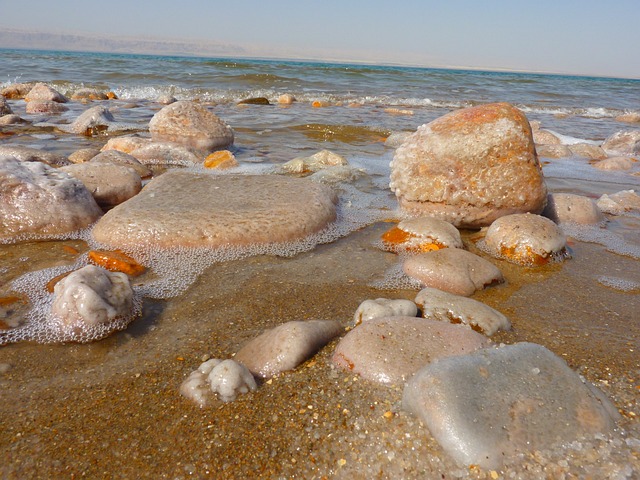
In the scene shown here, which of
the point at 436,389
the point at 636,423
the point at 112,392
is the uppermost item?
the point at 436,389

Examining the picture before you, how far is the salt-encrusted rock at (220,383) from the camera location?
1.72 m

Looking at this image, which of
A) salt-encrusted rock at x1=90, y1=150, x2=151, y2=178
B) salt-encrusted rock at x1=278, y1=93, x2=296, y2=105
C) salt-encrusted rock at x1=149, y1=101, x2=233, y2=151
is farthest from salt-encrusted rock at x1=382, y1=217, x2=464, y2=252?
salt-encrusted rock at x1=278, y1=93, x2=296, y2=105

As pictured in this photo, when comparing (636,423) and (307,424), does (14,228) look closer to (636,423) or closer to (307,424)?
(307,424)

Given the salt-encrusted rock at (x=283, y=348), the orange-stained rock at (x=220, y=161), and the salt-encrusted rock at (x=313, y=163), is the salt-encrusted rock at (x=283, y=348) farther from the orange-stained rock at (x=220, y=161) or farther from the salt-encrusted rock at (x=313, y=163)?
the orange-stained rock at (x=220, y=161)

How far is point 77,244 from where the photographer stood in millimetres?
3227

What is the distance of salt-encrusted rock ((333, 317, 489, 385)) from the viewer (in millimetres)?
1803

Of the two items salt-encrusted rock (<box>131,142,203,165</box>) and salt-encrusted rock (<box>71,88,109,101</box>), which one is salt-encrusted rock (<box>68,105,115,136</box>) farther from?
salt-encrusted rock (<box>71,88,109,101</box>)

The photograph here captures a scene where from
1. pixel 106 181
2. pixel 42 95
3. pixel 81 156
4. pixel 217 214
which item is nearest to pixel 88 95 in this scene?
pixel 42 95

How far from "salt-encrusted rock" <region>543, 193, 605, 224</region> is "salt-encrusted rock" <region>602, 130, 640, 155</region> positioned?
187 inches

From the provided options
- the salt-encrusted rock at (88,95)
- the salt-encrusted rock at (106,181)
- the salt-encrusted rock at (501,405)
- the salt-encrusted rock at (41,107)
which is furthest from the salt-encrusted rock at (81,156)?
the salt-encrusted rock at (88,95)

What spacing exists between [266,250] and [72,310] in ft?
4.54

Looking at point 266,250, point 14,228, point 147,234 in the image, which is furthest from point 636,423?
point 14,228

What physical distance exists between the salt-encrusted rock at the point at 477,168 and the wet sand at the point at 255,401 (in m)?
1.08

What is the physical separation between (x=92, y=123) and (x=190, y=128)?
8.44ft
